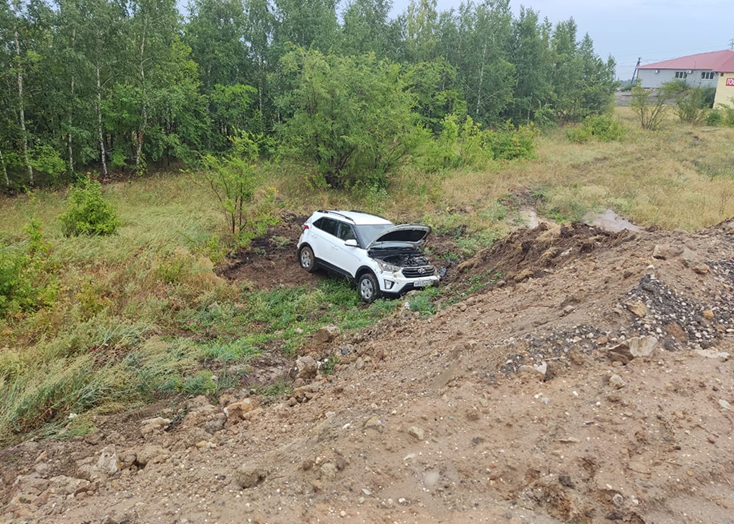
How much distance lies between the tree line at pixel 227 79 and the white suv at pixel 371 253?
626cm

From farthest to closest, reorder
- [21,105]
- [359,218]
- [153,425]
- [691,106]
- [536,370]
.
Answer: [691,106]
[21,105]
[359,218]
[153,425]
[536,370]

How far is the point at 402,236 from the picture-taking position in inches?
422

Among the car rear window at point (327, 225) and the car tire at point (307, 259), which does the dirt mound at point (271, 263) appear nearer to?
the car tire at point (307, 259)

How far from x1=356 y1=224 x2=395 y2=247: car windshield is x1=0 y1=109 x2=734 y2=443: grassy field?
117cm

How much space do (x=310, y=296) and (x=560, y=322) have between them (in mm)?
5693

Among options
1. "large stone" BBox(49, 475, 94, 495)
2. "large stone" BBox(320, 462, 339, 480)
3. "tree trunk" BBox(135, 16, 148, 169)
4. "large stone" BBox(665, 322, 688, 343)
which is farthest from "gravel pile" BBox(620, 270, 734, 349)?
"tree trunk" BBox(135, 16, 148, 169)

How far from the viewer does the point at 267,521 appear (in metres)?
3.35

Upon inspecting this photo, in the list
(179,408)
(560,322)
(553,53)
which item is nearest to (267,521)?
(179,408)

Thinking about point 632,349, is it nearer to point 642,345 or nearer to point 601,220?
point 642,345

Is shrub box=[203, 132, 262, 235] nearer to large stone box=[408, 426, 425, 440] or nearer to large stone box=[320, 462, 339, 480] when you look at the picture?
large stone box=[408, 426, 425, 440]

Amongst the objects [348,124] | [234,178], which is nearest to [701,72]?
[348,124]

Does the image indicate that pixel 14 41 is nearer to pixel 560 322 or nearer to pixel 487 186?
pixel 487 186

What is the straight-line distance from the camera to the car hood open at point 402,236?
10320mm

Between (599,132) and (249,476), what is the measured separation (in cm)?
3813
